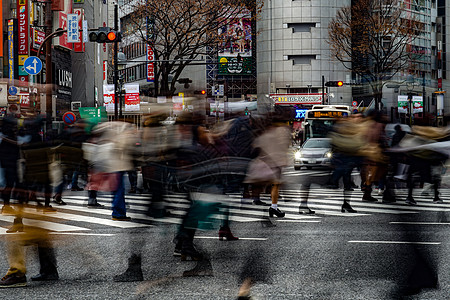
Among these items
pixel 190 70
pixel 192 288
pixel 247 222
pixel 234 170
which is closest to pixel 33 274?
pixel 192 288

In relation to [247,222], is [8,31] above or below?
above

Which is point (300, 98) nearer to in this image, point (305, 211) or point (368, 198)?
point (368, 198)

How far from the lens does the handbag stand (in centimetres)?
695

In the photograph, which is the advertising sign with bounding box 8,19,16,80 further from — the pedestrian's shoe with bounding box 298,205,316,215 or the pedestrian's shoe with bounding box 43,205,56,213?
the pedestrian's shoe with bounding box 298,205,316,215

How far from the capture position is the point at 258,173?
710 cm

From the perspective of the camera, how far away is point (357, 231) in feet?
34.3

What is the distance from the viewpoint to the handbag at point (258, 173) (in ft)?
22.8

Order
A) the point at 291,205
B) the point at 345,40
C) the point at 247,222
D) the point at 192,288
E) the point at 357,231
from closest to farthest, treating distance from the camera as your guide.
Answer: the point at 192,288, the point at 357,231, the point at 247,222, the point at 291,205, the point at 345,40

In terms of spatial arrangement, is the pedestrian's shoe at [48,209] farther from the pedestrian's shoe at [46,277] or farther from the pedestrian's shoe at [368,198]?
the pedestrian's shoe at [368,198]

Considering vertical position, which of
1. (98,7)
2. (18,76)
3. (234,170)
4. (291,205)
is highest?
(98,7)

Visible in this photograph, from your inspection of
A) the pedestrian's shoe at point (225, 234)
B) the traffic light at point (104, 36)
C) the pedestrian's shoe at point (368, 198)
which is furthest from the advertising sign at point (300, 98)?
the pedestrian's shoe at point (225, 234)

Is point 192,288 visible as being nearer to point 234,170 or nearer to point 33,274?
point 234,170

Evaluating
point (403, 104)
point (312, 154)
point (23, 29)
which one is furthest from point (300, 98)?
point (312, 154)

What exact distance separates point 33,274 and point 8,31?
35507 mm
